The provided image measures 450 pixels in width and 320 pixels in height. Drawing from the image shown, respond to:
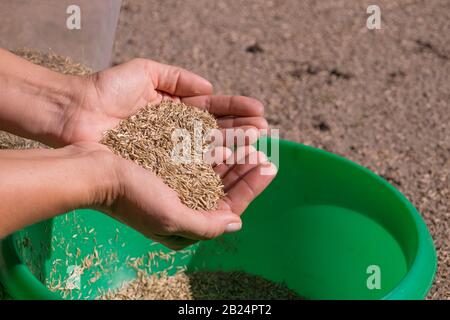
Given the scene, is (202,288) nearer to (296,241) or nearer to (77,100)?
(296,241)

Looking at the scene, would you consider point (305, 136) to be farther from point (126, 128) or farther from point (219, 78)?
point (126, 128)

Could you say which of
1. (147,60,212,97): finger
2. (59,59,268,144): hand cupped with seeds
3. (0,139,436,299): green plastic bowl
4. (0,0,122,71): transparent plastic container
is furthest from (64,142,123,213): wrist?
(0,0,122,71): transparent plastic container

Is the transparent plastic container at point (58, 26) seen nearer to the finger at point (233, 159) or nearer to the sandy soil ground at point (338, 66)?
the finger at point (233, 159)

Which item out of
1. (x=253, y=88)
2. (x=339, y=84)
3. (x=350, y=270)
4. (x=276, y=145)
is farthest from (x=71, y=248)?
(x=339, y=84)

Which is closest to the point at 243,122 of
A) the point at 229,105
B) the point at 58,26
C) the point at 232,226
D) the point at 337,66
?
the point at 229,105

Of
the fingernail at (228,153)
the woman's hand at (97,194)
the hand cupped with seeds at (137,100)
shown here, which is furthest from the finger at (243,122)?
the woman's hand at (97,194)

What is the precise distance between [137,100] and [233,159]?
36 cm

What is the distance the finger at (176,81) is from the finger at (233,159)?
0.26 metres

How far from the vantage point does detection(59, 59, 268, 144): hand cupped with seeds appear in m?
2.30

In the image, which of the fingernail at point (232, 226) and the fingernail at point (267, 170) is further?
the fingernail at point (267, 170)

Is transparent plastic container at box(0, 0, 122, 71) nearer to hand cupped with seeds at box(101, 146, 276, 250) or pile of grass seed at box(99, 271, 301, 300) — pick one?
pile of grass seed at box(99, 271, 301, 300)

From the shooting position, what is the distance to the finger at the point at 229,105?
245 cm

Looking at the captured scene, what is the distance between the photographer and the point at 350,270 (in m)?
2.62

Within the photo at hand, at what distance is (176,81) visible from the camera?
8.20ft
